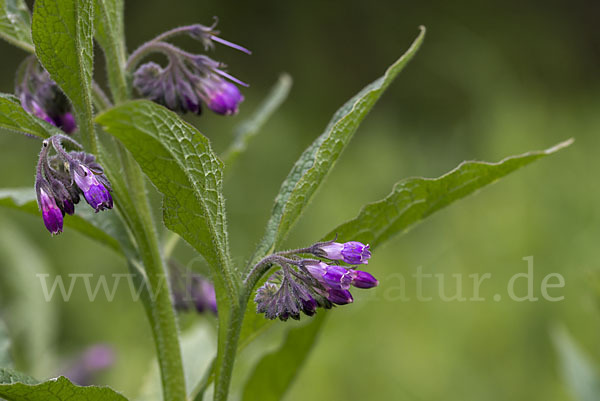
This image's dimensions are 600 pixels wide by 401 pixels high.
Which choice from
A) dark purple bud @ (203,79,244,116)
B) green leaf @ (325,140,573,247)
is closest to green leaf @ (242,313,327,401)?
green leaf @ (325,140,573,247)

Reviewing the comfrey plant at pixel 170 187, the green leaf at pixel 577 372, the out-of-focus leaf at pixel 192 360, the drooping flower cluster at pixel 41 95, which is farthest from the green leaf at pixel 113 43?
the green leaf at pixel 577 372

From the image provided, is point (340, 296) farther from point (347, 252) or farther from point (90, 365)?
point (90, 365)

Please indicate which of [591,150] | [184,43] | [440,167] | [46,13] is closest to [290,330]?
[46,13]

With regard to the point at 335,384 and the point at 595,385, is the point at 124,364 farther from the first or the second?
the point at 595,385

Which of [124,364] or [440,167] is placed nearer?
[124,364]

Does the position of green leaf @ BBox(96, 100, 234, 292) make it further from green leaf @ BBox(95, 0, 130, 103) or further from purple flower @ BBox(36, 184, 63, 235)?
green leaf @ BBox(95, 0, 130, 103)

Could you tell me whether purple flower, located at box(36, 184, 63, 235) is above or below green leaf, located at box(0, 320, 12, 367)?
above

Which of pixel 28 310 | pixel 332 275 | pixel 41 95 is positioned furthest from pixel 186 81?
pixel 28 310
